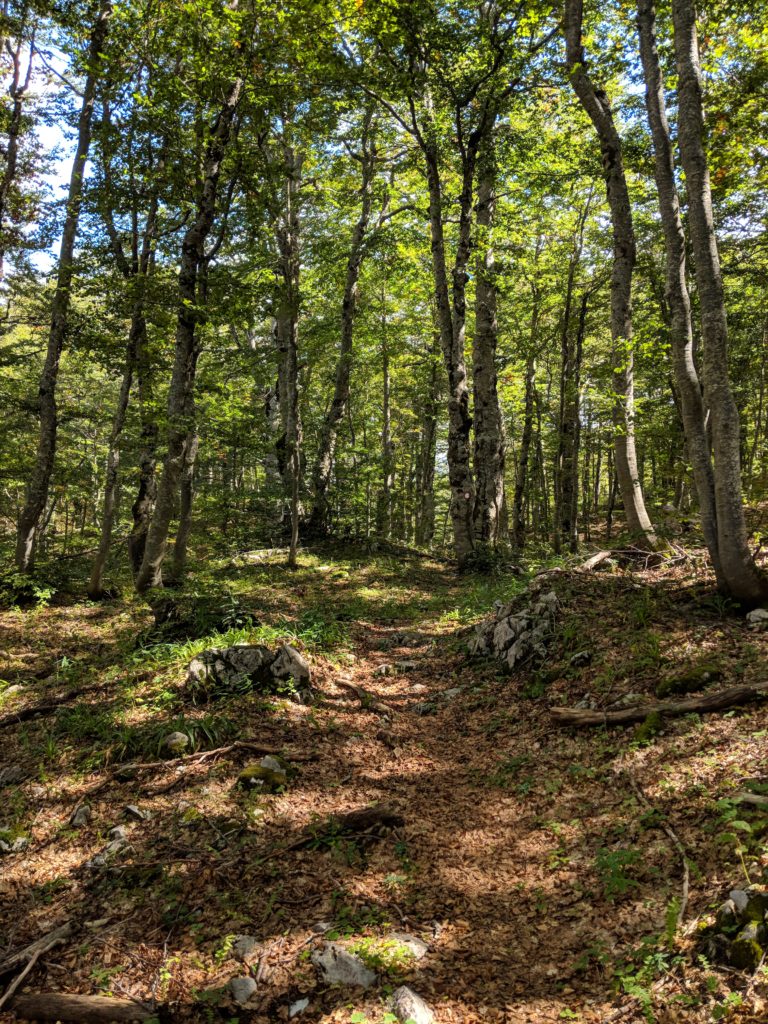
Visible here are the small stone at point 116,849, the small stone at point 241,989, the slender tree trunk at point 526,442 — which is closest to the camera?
the small stone at point 241,989

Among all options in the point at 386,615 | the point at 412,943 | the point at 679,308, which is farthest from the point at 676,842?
the point at 386,615

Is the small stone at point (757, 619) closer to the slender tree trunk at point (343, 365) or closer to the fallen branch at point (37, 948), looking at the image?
the fallen branch at point (37, 948)

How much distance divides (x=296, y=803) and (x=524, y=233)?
647 inches

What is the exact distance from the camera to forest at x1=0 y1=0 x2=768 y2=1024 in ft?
11.0

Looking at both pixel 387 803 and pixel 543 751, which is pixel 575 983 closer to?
pixel 387 803

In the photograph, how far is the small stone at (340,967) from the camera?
125 inches

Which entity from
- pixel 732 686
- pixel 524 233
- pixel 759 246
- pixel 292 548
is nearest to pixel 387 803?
pixel 732 686

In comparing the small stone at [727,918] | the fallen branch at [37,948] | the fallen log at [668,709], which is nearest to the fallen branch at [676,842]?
the small stone at [727,918]

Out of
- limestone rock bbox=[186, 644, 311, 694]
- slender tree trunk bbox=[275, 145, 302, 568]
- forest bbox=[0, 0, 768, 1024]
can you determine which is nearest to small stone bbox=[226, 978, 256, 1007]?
forest bbox=[0, 0, 768, 1024]

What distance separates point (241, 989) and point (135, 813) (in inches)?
81.9

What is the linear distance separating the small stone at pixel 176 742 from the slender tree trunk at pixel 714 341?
21.1 feet

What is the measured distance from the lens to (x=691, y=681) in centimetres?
539

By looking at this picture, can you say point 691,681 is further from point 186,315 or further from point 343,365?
point 343,365

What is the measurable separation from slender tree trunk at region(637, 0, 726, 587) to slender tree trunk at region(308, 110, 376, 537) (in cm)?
1081
